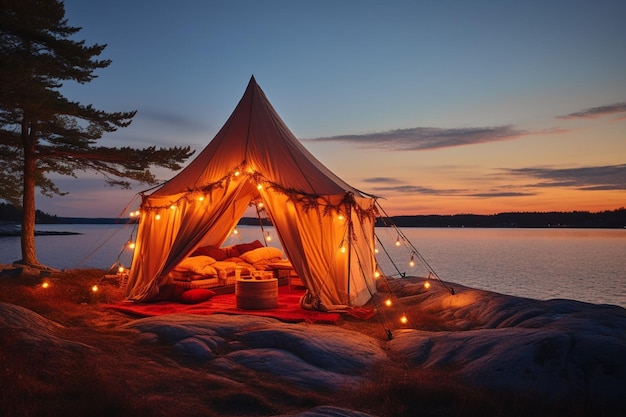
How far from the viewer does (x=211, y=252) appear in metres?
11.7

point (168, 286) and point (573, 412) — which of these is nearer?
point (573, 412)

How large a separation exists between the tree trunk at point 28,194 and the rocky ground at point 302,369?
782 cm

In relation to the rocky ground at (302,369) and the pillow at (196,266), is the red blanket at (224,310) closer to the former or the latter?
the pillow at (196,266)

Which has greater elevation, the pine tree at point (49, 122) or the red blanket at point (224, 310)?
the pine tree at point (49, 122)

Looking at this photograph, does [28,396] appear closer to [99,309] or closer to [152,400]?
[152,400]

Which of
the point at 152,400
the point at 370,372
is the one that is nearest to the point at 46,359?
the point at 152,400

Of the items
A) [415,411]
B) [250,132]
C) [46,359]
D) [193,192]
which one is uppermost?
[250,132]

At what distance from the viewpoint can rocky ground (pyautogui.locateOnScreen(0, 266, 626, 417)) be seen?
13.7ft

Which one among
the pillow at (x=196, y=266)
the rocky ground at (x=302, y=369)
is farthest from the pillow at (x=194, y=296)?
the rocky ground at (x=302, y=369)

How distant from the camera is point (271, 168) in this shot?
9406 millimetres

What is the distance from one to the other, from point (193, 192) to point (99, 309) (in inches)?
111

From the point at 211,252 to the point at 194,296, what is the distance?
2.59 meters

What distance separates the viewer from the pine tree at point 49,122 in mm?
10977

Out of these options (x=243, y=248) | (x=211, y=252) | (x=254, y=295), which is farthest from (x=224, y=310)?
(x=243, y=248)
